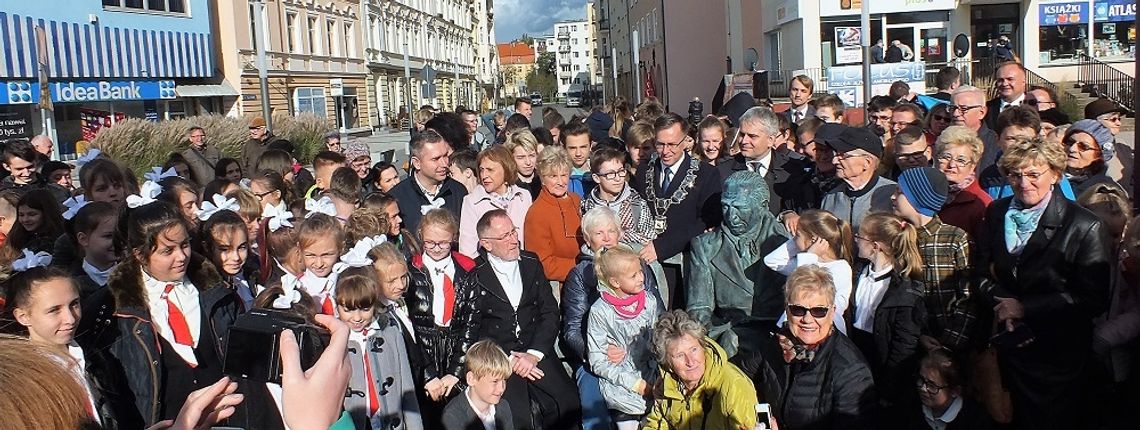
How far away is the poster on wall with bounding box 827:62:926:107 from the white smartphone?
352 inches

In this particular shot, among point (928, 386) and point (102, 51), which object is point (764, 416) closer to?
point (928, 386)

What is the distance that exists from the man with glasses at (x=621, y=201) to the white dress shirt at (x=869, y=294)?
1.49 meters

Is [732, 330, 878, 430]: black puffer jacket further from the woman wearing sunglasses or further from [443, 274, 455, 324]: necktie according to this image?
the woman wearing sunglasses

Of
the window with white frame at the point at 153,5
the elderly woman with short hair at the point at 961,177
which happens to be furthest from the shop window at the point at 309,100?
the elderly woman with short hair at the point at 961,177

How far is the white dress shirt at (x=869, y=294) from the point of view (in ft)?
13.6

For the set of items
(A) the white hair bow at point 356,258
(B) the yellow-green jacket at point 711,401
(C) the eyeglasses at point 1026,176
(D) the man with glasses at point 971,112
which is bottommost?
(B) the yellow-green jacket at point 711,401

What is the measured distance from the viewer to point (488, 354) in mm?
4355

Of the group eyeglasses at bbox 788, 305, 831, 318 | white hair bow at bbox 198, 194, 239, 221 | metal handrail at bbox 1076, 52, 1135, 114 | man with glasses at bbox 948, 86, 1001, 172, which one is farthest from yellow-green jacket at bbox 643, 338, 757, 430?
metal handrail at bbox 1076, 52, 1135, 114

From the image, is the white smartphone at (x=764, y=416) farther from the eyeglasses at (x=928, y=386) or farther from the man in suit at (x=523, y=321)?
the man in suit at (x=523, y=321)

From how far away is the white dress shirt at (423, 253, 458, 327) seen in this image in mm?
4895

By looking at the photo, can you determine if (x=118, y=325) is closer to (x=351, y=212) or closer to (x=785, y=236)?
(x=351, y=212)

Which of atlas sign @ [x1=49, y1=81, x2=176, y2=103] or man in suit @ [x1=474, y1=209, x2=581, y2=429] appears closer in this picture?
man in suit @ [x1=474, y1=209, x2=581, y2=429]

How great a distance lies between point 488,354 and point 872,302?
1920 millimetres

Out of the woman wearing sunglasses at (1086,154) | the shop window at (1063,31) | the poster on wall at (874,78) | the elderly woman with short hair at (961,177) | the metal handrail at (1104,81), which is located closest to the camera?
the elderly woman with short hair at (961,177)
